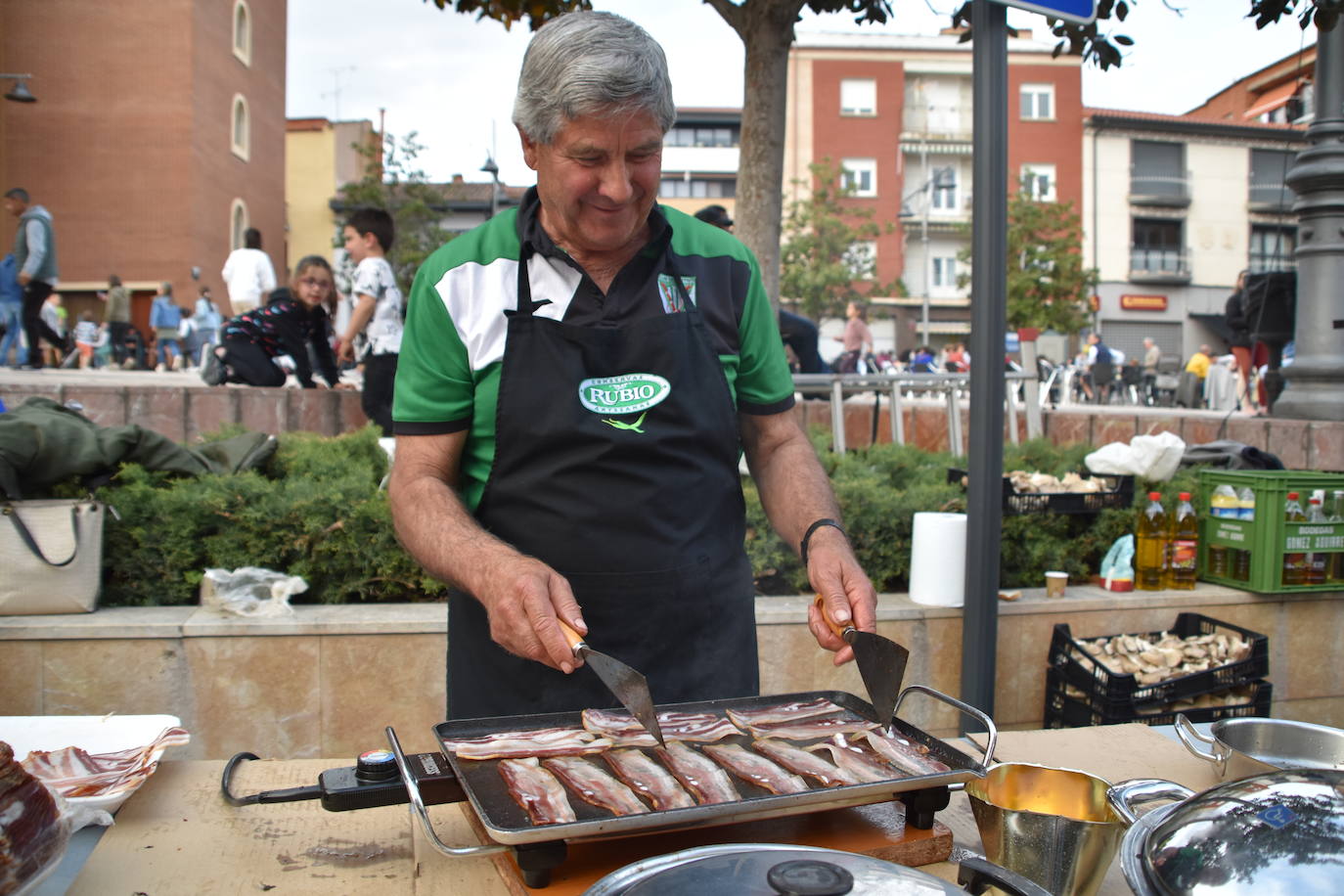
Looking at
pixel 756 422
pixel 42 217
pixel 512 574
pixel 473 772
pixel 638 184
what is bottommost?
pixel 473 772

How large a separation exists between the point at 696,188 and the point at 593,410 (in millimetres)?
48739

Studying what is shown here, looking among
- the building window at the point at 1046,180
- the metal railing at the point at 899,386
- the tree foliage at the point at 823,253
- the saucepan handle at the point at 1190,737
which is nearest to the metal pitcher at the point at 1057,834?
the saucepan handle at the point at 1190,737

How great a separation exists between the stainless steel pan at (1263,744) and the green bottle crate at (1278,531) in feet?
9.42

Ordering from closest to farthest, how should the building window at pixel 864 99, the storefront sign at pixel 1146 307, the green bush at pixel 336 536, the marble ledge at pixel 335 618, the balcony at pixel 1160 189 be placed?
the marble ledge at pixel 335 618
the green bush at pixel 336 536
the storefront sign at pixel 1146 307
the balcony at pixel 1160 189
the building window at pixel 864 99

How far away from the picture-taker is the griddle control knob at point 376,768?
1.33 m

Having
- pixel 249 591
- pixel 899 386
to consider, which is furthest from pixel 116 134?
pixel 249 591

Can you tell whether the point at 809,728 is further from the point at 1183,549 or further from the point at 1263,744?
the point at 1183,549

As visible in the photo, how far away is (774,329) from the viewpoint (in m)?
2.12

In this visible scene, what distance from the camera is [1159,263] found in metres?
40.3

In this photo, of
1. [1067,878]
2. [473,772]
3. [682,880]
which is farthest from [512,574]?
[1067,878]

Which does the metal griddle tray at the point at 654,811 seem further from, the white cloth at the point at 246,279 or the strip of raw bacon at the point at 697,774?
the white cloth at the point at 246,279

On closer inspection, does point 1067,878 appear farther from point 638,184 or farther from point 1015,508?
point 1015,508

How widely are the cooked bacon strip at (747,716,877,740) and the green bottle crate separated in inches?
130

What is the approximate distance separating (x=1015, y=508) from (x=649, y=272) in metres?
2.87
